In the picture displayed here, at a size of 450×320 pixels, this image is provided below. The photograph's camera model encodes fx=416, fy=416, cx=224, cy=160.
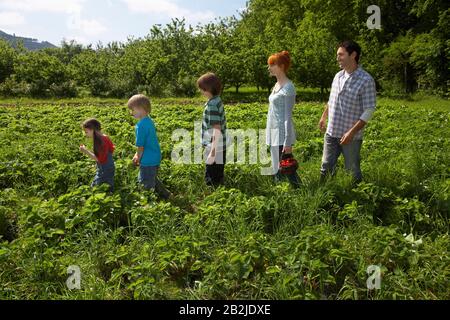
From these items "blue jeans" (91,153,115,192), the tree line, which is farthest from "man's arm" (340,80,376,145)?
the tree line

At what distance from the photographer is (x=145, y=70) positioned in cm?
2425

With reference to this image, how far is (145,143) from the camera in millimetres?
4824

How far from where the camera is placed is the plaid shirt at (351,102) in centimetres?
442


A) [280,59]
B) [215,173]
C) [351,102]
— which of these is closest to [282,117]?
[280,59]

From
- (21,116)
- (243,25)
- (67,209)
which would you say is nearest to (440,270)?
(67,209)

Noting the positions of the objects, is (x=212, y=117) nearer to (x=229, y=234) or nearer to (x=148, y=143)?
(x=148, y=143)

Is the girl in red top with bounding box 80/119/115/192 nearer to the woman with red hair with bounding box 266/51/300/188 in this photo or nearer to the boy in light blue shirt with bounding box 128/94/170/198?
the boy in light blue shirt with bounding box 128/94/170/198

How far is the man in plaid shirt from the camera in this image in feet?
14.5

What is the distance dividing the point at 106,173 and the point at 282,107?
217 centimetres

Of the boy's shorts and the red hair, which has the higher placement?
the red hair

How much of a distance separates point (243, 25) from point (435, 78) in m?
26.6

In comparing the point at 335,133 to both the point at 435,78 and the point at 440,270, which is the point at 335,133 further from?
the point at 435,78

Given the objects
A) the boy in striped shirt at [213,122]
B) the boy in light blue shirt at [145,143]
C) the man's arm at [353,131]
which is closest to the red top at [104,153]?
the boy in light blue shirt at [145,143]

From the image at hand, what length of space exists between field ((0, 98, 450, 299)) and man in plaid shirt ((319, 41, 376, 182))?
247 mm
